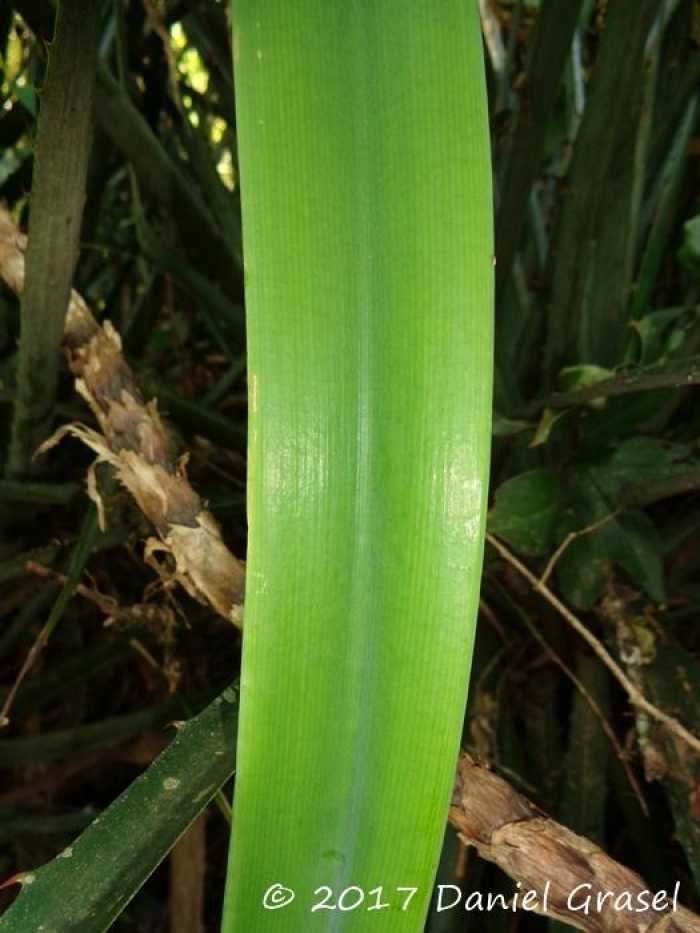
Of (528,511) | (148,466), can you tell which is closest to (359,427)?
(148,466)

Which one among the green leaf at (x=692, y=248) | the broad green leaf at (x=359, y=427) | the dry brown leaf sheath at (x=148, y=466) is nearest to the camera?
the broad green leaf at (x=359, y=427)

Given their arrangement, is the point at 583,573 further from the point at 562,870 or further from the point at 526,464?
the point at 562,870

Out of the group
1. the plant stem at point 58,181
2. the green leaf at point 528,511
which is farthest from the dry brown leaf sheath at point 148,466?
the green leaf at point 528,511

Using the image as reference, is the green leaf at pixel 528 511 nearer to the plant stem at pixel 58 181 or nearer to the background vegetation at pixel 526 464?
the background vegetation at pixel 526 464

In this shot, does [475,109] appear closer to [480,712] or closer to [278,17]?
[278,17]

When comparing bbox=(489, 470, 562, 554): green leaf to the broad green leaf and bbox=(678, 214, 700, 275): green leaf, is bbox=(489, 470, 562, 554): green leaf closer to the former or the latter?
bbox=(678, 214, 700, 275): green leaf

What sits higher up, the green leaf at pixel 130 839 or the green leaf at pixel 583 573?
the green leaf at pixel 583 573
